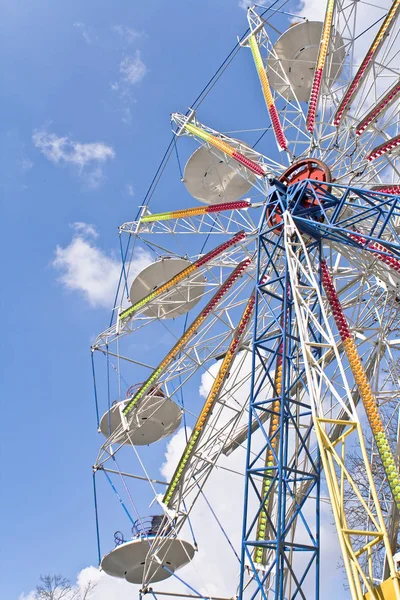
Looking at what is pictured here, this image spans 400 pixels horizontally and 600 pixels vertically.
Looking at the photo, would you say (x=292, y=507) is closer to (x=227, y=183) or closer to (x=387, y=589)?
(x=387, y=589)

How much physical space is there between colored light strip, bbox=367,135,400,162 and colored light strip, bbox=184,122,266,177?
304 centimetres

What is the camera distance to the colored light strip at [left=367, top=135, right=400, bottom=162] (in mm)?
14930

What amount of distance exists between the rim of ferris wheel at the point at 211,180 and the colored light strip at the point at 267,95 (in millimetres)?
2959

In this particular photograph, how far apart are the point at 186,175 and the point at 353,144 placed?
6710mm

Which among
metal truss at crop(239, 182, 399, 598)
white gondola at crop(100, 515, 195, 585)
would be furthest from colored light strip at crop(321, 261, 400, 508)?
white gondola at crop(100, 515, 195, 585)

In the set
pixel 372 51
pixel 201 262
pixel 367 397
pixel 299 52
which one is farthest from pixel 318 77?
pixel 367 397

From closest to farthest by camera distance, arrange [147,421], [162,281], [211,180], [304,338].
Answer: [304,338] → [162,281] → [211,180] → [147,421]

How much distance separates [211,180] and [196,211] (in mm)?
3207

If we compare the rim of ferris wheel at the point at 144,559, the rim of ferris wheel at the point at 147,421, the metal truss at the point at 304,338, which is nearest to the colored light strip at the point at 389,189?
the metal truss at the point at 304,338

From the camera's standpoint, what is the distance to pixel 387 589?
9.30 metres

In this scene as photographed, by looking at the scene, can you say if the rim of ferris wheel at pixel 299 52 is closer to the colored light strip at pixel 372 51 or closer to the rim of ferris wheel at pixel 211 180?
the rim of ferris wheel at pixel 211 180

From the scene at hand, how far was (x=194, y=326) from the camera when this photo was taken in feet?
59.2

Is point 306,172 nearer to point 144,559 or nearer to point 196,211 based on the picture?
point 196,211

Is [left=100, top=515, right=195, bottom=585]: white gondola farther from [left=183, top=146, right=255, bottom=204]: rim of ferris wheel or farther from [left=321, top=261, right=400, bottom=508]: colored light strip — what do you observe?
[left=183, top=146, right=255, bottom=204]: rim of ferris wheel
